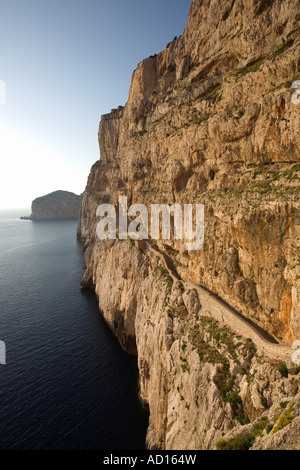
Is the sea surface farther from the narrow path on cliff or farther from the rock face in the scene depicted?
the narrow path on cliff

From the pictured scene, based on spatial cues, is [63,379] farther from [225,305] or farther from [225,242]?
[225,242]

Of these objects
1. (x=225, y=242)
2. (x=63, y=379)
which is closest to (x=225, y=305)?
(x=225, y=242)

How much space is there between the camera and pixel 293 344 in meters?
18.7

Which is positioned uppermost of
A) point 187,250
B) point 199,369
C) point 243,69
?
point 243,69

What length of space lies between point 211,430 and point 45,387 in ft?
82.4

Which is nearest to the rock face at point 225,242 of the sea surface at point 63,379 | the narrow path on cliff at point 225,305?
the narrow path on cliff at point 225,305

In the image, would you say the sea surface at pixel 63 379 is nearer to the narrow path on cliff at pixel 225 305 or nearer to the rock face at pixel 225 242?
the rock face at pixel 225 242

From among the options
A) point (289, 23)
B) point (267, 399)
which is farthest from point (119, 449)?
point (289, 23)

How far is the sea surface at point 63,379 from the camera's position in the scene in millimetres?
28125

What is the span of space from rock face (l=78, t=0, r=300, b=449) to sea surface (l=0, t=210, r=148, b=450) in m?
3.54

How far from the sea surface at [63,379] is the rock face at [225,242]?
3539 millimetres

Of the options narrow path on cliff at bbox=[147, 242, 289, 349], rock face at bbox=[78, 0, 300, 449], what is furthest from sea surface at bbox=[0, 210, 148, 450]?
narrow path on cliff at bbox=[147, 242, 289, 349]

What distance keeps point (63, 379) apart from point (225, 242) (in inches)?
1196

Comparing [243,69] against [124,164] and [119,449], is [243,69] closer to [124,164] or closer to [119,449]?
[124,164]
